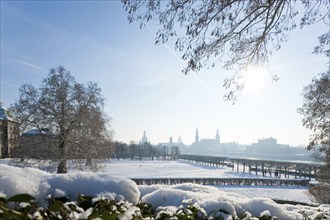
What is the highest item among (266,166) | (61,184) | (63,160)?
(61,184)

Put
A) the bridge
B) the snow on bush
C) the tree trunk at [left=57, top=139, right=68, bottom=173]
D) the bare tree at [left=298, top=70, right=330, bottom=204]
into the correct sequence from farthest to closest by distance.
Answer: the bridge < the tree trunk at [left=57, top=139, right=68, bottom=173] < the bare tree at [left=298, top=70, right=330, bottom=204] < the snow on bush

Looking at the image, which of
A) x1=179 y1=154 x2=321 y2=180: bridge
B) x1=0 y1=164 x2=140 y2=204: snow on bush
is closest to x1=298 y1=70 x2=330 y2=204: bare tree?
x1=179 y1=154 x2=321 y2=180: bridge

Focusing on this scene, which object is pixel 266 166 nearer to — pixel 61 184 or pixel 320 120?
pixel 320 120

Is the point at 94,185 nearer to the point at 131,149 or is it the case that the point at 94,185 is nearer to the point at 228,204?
the point at 228,204

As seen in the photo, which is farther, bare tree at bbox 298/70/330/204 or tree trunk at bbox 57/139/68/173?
tree trunk at bbox 57/139/68/173

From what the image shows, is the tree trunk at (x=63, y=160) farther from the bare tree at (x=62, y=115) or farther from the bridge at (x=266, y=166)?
the bridge at (x=266, y=166)

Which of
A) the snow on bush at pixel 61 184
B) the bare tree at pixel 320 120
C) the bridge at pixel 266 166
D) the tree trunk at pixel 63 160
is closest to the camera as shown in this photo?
the snow on bush at pixel 61 184

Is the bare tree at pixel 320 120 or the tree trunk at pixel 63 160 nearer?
the bare tree at pixel 320 120

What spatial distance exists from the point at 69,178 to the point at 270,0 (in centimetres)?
589

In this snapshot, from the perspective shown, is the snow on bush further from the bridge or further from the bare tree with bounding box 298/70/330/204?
the bridge

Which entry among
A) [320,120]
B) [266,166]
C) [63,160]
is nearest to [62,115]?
[63,160]

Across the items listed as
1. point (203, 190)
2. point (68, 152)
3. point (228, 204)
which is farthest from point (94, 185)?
point (68, 152)

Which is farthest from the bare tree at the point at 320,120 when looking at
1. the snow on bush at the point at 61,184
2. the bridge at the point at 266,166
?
the snow on bush at the point at 61,184

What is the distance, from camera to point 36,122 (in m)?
27.7
